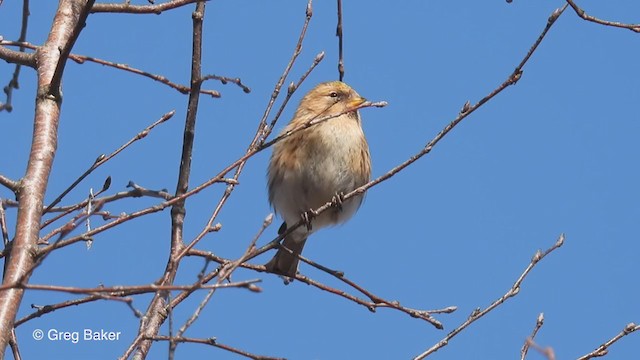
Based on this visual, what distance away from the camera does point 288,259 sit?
4.96 metres

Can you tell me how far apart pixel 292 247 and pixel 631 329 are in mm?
2871

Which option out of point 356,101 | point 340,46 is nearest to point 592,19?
point 340,46

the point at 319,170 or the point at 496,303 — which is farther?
the point at 319,170

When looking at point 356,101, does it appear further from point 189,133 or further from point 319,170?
point 189,133

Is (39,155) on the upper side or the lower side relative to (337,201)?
lower

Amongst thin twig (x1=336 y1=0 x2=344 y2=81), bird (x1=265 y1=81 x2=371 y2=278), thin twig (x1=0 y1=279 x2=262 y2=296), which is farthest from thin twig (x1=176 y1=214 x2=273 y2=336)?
bird (x1=265 y1=81 x2=371 y2=278)

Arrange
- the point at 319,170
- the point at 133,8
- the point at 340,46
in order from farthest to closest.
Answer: the point at 319,170
the point at 340,46
the point at 133,8

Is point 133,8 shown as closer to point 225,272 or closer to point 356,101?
point 225,272

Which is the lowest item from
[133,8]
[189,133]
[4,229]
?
[4,229]

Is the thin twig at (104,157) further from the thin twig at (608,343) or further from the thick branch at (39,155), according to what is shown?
the thin twig at (608,343)

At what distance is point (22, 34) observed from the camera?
14.0 ft

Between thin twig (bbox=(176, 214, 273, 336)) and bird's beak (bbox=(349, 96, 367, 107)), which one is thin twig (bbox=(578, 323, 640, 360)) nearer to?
thin twig (bbox=(176, 214, 273, 336))

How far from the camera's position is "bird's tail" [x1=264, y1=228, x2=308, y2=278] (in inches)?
176

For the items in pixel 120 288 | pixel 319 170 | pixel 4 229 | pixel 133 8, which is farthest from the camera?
pixel 319 170
